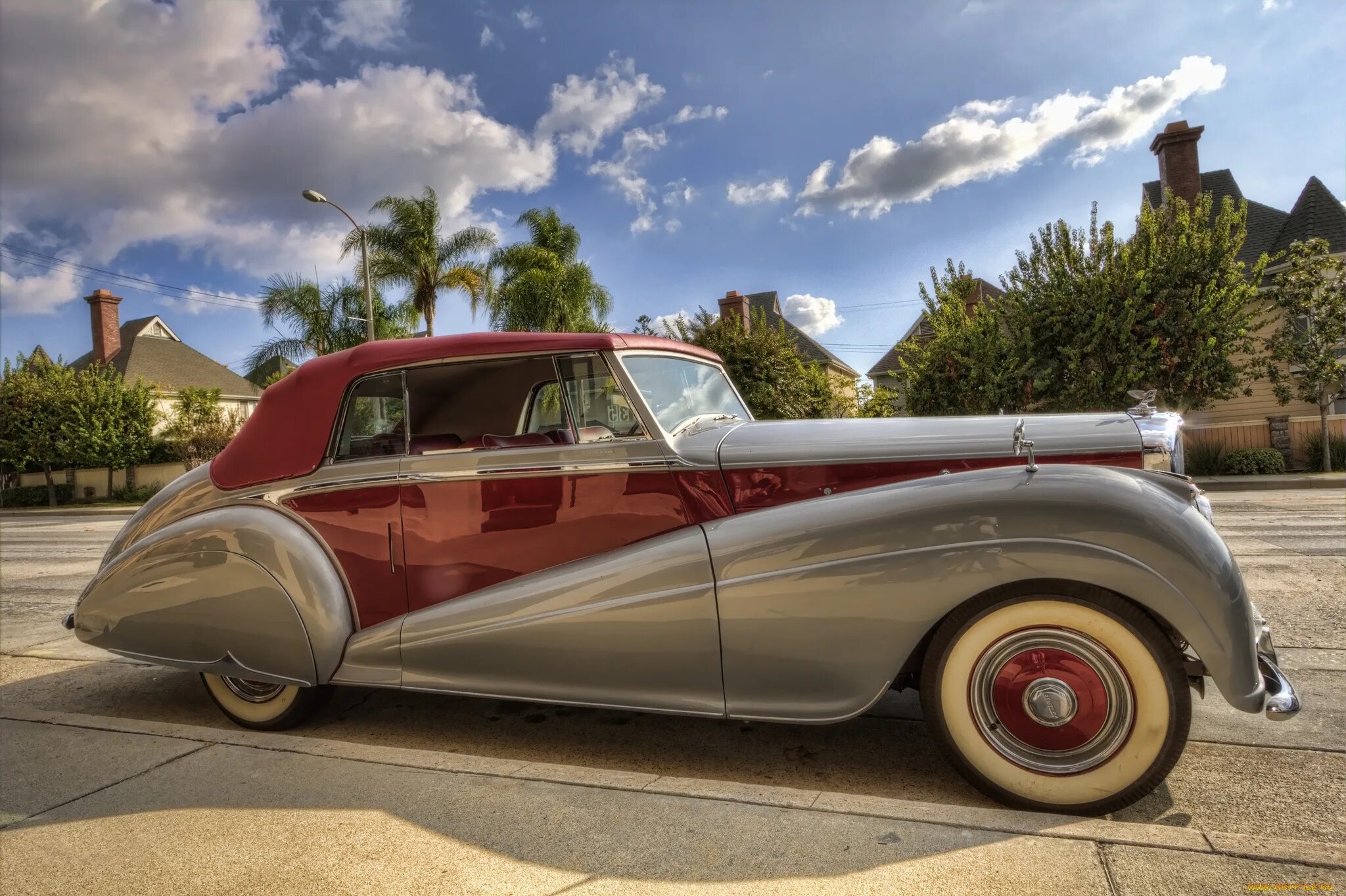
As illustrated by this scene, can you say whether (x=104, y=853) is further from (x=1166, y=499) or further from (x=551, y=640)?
(x=1166, y=499)

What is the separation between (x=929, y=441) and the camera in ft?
9.70

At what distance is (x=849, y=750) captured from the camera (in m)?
3.14

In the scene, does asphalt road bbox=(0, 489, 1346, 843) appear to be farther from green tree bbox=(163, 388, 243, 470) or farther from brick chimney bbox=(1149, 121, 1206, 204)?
green tree bbox=(163, 388, 243, 470)

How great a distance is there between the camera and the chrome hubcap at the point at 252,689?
364cm

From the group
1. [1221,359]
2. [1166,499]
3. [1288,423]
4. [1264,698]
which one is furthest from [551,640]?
[1288,423]

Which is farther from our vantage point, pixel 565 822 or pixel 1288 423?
pixel 1288 423

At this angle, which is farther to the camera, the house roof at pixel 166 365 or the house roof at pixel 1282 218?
the house roof at pixel 166 365

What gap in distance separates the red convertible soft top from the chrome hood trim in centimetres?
78

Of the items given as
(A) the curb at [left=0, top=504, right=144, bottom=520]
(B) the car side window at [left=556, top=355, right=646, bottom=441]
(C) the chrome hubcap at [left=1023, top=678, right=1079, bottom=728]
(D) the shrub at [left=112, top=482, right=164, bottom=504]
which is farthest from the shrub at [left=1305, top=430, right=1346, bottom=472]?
(D) the shrub at [left=112, top=482, right=164, bottom=504]

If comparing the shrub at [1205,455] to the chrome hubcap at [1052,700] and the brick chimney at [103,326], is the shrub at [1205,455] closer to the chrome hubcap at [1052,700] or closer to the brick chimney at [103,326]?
the chrome hubcap at [1052,700]

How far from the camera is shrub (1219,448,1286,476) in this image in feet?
58.6

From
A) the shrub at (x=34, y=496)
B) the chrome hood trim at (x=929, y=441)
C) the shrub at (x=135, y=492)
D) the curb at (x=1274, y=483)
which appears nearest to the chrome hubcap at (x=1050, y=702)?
the chrome hood trim at (x=929, y=441)

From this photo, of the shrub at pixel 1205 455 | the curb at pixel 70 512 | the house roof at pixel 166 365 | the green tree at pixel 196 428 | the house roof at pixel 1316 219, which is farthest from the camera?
the house roof at pixel 166 365

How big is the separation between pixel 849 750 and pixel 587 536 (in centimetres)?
136
